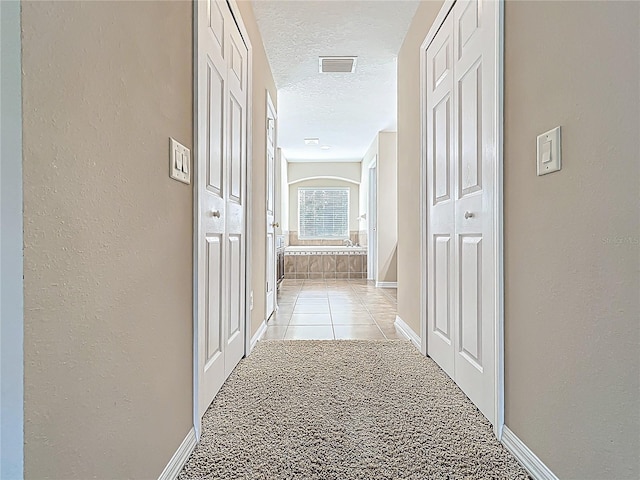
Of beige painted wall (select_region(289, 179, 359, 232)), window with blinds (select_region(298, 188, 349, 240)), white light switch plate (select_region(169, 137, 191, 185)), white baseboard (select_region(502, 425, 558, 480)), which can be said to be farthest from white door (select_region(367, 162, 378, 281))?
white light switch plate (select_region(169, 137, 191, 185))

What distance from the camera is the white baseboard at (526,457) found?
1.16 meters

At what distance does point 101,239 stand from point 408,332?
2420mm

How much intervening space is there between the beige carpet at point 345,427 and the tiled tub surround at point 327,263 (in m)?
5.32

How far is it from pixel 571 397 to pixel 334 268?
6624 mm

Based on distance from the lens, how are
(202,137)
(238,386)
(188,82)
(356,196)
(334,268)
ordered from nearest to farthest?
(188,82) < (202,137) < (238,386) < (334,268) < (356,196)

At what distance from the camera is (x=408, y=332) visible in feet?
9.49

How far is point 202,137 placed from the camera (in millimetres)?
1531

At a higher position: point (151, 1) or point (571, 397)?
point (151, 1)

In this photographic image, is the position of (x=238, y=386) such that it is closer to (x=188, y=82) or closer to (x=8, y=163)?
(x=188, y=82)

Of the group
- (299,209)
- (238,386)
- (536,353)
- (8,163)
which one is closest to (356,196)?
(299,209)

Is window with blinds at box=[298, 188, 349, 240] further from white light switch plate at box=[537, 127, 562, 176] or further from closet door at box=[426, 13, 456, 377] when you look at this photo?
white light switch plate at box=[537, 127, 562, 176]

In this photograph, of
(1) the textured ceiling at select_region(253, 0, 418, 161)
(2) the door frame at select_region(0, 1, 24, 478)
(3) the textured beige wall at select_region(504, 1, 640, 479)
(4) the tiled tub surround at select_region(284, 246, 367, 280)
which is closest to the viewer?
(2) the door frame at select_region(0, 1, 24, 478)

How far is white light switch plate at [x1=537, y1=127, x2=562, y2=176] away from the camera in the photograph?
1.09m

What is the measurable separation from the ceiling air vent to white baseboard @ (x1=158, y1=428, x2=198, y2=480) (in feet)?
10.2
